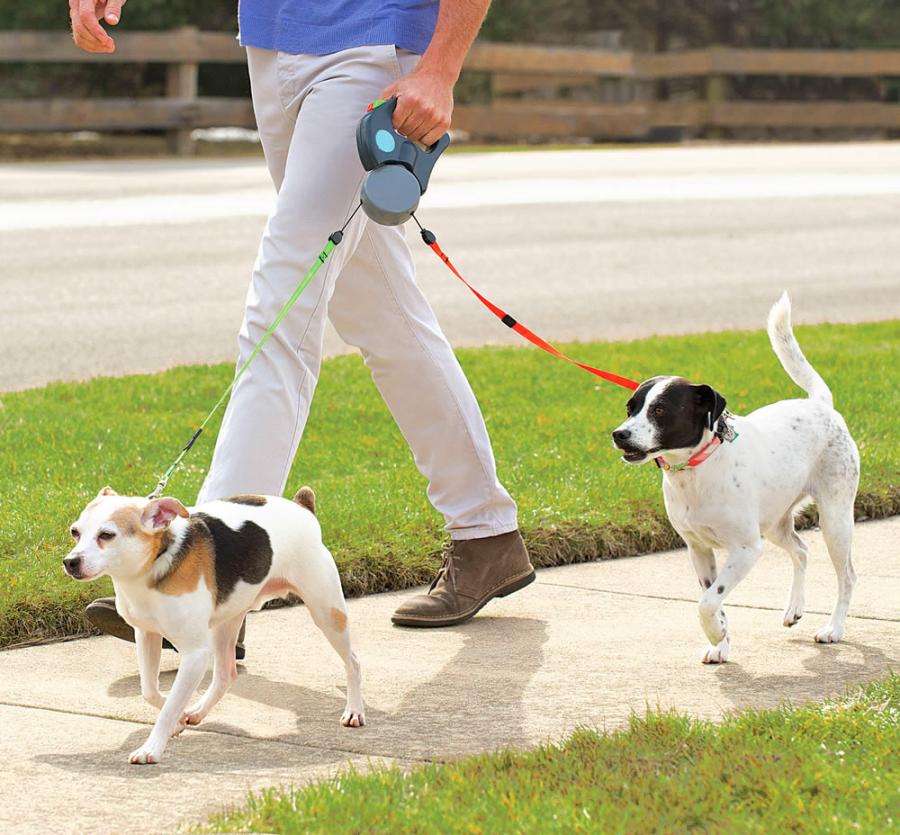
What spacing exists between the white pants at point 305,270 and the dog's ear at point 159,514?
0.70 metres

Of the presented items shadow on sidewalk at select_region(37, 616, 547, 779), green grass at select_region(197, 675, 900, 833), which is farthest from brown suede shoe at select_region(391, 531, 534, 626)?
green grass at select_region(197, 675, 900, 833)

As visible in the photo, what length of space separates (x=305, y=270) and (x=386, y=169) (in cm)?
38

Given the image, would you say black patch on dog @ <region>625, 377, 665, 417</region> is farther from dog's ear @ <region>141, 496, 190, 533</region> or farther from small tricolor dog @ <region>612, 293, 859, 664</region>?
dog's ear @ <region>141, 496, 190, 533</region>

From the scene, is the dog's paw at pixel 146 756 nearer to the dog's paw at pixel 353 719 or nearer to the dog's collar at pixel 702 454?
the dog's paw at pixel 353 719

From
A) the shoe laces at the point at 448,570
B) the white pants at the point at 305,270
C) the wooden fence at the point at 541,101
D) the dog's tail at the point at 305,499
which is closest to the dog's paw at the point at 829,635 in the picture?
the shoe laces at the point at 448,570

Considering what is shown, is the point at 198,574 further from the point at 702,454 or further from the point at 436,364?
the point at 702,454

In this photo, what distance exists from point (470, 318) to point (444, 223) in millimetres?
3845

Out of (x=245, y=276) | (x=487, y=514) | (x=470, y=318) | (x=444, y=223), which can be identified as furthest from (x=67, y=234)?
(x=487, y=514)

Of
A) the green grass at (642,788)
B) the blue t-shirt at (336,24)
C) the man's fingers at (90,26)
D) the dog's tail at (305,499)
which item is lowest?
the green grass at (642,788)

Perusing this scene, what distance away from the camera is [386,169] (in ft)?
14.9

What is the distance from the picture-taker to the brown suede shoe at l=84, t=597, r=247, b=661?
458 cm

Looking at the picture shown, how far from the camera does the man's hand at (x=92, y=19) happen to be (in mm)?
4883

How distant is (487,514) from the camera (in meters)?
5.25

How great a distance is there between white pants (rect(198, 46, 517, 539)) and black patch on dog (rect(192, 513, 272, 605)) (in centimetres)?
50
